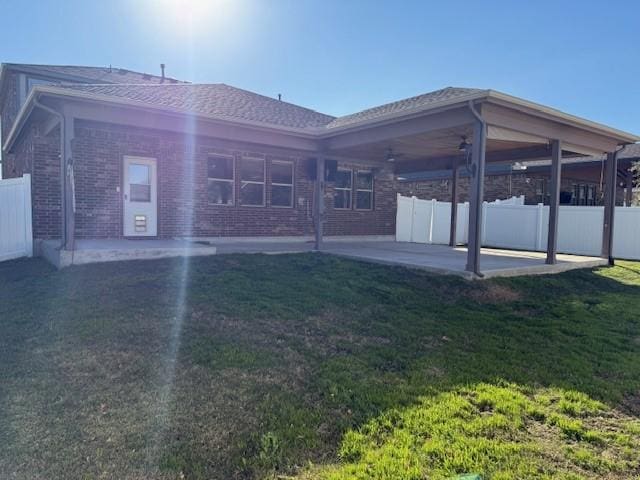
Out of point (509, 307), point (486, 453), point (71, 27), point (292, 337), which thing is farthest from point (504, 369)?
point (71, 27)

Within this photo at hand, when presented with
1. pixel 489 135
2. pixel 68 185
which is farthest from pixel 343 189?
pixel 68 185

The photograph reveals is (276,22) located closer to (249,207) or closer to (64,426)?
(249,207)

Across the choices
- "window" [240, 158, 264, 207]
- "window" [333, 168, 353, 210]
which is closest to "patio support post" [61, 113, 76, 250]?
"window" [240, 158, 264, 207]

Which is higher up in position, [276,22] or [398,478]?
[276,22]

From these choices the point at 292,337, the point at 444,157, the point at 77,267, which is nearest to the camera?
the point at 292,337

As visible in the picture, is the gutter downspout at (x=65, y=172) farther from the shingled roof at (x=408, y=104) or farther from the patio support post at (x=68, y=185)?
the shingled roof at (x=408, y=104)

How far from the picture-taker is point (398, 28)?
34.6 ft

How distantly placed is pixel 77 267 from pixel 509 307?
6814 millimetres

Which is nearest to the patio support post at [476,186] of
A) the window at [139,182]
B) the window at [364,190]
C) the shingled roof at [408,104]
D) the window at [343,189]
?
the shingled roof at [408,104]

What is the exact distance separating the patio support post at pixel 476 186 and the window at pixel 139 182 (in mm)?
7463

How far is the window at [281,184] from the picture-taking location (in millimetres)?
12805

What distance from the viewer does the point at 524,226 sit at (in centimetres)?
1451

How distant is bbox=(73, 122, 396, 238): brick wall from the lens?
9984 mm

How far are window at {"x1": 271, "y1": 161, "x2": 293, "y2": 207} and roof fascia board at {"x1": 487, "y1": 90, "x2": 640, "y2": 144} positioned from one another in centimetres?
687
